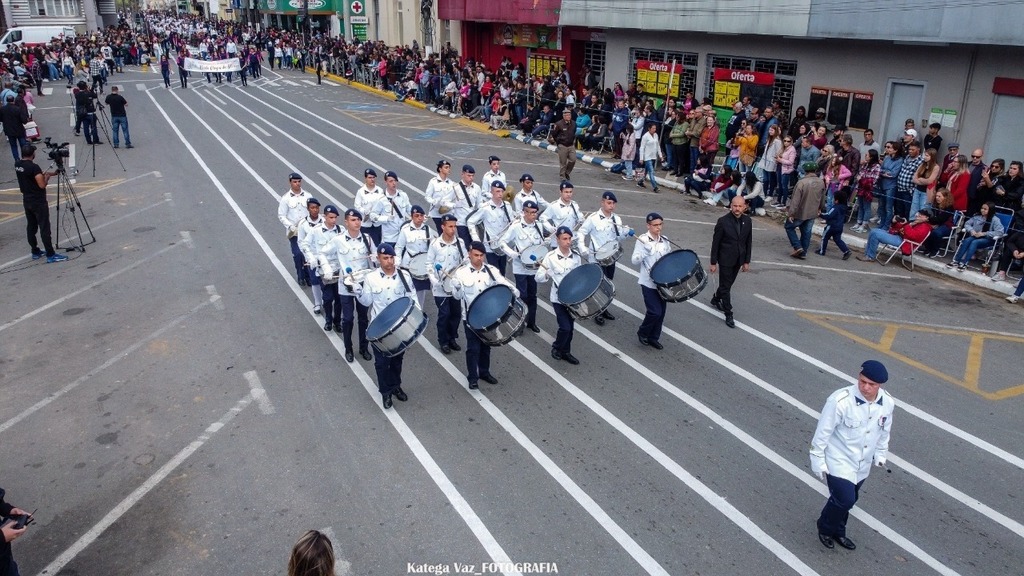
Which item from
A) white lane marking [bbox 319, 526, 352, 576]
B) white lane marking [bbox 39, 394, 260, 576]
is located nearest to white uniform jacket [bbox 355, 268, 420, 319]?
white lane marking [bbox 39, 394, 260, 576]

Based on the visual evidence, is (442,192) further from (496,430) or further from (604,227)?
(496,430)

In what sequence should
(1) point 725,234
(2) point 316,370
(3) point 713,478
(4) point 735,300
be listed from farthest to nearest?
(4) point 735,300 < (1) point 725,234 < (2) point 316,370 < (3) point 713,478

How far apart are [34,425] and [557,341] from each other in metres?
5.94

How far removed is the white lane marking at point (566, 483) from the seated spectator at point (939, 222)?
27.2ft

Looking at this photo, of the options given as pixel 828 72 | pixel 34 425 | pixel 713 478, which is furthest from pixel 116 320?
pixel 828 72

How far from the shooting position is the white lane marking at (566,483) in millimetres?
5934

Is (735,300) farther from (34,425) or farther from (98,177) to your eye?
(98,177)

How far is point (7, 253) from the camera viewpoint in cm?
1361

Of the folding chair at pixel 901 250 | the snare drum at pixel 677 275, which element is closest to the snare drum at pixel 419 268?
the snare drum at pixel 677 275

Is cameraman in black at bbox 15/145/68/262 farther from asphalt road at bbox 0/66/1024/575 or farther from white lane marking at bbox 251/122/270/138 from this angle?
white lane marking at bbox 251/122/270/138

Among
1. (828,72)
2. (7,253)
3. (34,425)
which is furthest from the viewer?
(828,72)

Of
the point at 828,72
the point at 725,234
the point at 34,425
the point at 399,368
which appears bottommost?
the point at 34,425

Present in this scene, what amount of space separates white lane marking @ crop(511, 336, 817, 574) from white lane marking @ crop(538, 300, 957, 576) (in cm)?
9

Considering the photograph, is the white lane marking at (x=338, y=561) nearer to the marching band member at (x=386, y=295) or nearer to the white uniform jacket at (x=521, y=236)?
the marching band member at (x=386, y=295)
